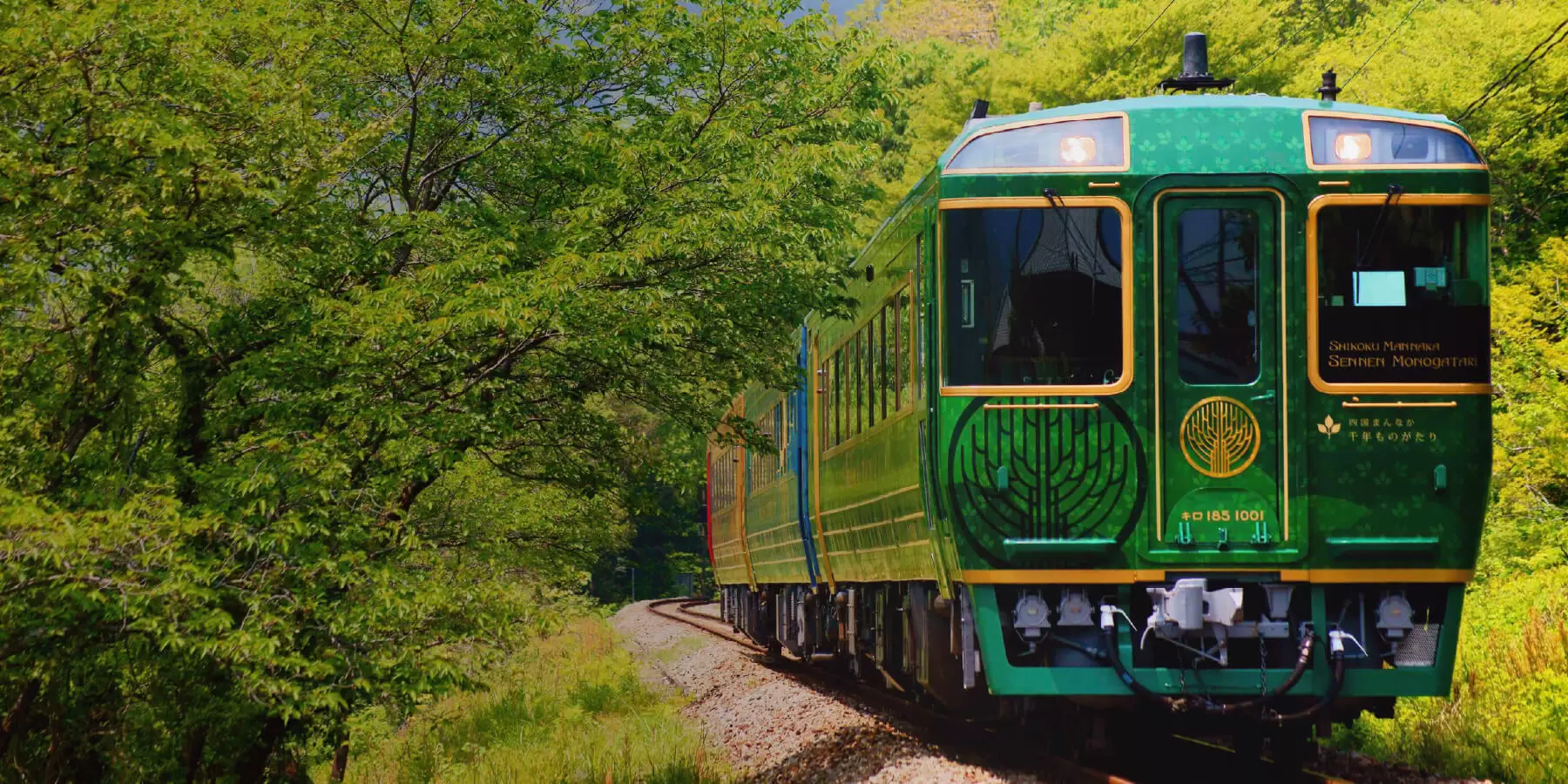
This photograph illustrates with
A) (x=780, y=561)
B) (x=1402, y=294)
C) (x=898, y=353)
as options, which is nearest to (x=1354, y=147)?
(x=1402, y=294)

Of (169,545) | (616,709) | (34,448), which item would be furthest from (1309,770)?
(616,709)

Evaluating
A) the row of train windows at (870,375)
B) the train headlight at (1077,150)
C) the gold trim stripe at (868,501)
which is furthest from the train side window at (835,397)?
the train headlight at (1077,150)

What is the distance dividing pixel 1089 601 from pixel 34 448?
212 inches

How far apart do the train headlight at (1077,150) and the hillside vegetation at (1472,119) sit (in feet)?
12.5

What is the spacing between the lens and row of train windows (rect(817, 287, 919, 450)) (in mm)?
9422

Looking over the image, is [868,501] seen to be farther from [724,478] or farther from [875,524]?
[724,478]

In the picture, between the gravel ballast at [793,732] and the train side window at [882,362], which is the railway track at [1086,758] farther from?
the train side window at [882,362]

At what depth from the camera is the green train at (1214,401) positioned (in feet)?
25.3

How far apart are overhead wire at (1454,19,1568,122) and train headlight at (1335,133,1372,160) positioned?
1958 centimetres

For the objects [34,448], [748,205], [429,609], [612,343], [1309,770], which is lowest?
[1309,770]

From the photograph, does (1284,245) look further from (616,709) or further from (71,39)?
(616,709)

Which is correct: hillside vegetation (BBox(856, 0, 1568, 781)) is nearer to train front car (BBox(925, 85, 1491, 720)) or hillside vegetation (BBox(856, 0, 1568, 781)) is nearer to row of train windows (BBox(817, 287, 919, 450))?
train front car (BBox(925, 85, 1491, 720))

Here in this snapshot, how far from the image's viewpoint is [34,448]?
8.27 m

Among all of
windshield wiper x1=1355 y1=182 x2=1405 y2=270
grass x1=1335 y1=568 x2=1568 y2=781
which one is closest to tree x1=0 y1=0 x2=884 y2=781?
windshield wiper x1=1355 y1=182 x2=1405 y2=270
